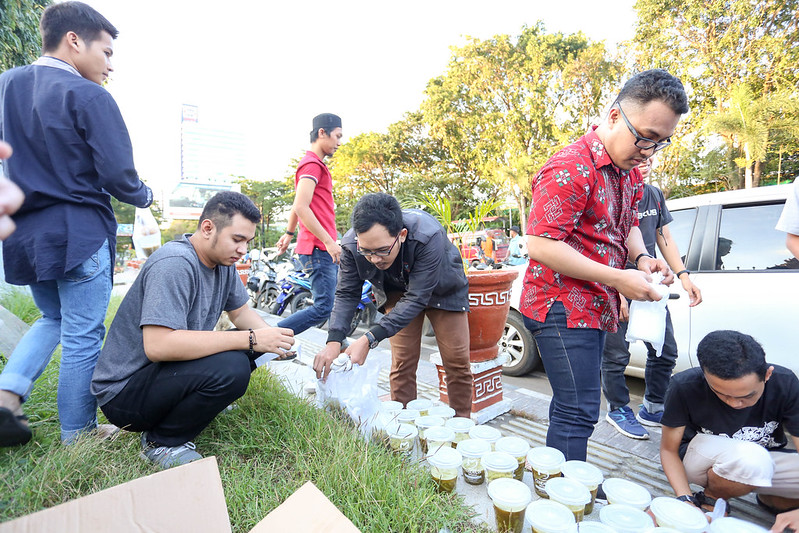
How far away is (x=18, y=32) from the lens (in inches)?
194

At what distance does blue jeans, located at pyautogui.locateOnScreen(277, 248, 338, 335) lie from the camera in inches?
134

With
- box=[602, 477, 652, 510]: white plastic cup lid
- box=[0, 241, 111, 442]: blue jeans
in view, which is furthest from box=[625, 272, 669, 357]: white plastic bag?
box=[0, 241, 111, 442]: blue jeans

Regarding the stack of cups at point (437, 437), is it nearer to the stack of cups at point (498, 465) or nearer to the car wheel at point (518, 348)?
the stack of cups at point (498, 465)

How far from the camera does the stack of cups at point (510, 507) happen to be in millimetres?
1496

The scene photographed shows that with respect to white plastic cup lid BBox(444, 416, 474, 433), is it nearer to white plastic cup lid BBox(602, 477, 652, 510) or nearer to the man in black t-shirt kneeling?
white plastic cup lid BBox(602, 477, 652, 510)

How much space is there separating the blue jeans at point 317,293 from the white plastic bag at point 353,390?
3.81 feet

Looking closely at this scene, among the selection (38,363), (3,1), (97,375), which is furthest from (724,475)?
(3,1)

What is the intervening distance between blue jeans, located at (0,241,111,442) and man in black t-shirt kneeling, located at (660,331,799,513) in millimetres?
2558

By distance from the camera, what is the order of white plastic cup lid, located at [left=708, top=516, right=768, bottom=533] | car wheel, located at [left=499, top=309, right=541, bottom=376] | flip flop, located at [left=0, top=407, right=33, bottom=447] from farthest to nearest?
car wheel, located at [left=499, top=309, right=541, bottom=376], flip flop, located at [left=0, top=407, right=33, bottom=447], white plastic cup lid, located at [left=708, top=516, right=768, bottom=533]

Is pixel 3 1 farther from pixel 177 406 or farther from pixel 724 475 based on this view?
pixel 724 475

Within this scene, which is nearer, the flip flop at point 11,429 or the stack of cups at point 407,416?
the flip flop at point 11,429

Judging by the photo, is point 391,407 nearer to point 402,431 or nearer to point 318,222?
point 402,431

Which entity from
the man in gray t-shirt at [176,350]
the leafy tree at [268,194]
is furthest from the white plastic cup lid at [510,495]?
the leafy tree at [268,194]

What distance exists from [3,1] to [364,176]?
2083 cm
